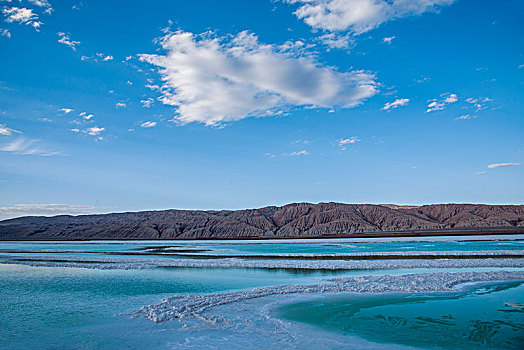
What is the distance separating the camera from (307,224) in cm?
10912

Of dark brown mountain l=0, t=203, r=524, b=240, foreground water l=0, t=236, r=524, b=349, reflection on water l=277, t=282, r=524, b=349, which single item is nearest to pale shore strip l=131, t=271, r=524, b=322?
foreground water l=0, t=236, r=524, b=349

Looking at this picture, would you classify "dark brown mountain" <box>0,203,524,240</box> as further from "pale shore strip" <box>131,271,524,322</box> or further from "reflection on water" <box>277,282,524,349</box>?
"reflection on water" <box>277,282,524,349</box>

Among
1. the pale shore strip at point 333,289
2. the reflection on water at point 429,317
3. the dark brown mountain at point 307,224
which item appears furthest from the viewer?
the dark brown mountain at point 307,224

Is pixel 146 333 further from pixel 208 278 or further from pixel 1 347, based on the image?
pixel 208 278

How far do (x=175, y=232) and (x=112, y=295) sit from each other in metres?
90.0

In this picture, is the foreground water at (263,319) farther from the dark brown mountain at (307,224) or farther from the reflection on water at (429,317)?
the dark brown mountain at (307,224)

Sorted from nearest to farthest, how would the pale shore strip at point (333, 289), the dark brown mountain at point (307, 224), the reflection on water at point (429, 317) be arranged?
the reflection on water at point (429, 317) → the pale shore strip at point (333, 289) → the dark brown mountain at point (307, 224)

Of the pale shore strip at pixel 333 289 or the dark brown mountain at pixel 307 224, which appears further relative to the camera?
the dark brown mountain at pixel 307 224

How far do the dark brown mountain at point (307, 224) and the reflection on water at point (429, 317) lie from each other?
83053 millimetres

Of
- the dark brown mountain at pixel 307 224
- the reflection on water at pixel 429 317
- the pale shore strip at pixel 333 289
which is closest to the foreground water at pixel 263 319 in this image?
the reflection on water at pixel 429 317

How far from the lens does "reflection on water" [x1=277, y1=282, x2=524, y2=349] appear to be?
8.38 meters

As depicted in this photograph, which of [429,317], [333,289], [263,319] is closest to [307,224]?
[333,289]

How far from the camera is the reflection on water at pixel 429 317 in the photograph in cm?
838

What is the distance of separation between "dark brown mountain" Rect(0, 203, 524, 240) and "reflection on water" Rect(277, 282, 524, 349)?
83.1 metres
